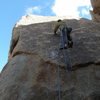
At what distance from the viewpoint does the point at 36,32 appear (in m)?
13.2

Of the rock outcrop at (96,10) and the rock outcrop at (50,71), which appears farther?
the rock outcrop at (96,10)

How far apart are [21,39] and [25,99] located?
4489 mm

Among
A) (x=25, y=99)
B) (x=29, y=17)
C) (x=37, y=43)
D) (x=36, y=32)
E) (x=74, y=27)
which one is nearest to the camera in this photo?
(x=25, y=99)

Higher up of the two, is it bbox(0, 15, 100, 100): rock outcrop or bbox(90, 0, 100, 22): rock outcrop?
bbox(90, 0, 100, 22): rock outcrop

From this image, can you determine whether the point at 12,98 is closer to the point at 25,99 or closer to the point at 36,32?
the point at 25,99

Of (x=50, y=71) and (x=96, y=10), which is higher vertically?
(x=96, y=10)

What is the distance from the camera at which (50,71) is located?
9812 mm

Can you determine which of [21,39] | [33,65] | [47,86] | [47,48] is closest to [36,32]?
[21,39]

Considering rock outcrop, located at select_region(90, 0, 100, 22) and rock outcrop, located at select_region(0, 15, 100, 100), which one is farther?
rock outcrop, located at select_region(90, 0, 100, 22)

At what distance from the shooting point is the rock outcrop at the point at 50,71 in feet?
29.0

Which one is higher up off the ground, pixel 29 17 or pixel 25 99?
pixel 29 17

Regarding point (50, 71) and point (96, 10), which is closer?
point (50, 71)

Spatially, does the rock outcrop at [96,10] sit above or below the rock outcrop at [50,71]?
above

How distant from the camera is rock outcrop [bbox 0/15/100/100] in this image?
885 cm
